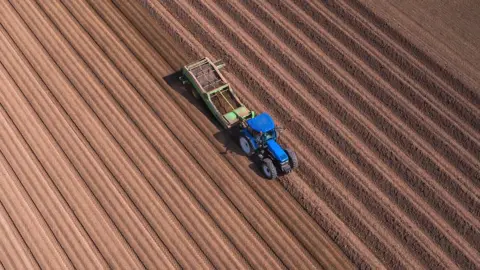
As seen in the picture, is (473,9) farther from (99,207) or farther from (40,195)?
(40,195)

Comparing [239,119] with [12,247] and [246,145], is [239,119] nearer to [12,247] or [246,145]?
[246,145]

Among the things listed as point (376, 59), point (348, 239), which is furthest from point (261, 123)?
point (376, 59)

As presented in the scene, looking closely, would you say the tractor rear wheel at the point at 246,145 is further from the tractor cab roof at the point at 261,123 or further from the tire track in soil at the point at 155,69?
the tractor cab roof at the point at 261,123

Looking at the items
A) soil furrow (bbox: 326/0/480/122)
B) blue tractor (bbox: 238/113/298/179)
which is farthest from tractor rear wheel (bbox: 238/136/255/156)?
soil furrow (bbox: 326/0/480/122)

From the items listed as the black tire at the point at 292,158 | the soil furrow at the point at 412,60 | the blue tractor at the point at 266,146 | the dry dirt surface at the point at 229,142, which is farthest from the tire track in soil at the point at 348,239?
the soil furrow at the point at 412,60

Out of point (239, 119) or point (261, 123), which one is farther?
point (239, 119)

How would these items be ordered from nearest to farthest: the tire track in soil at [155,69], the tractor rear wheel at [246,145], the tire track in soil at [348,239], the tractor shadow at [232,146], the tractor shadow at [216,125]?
the tire track in soil at [348,239]
the tire track in soil at [155,69]
the tractor rear wheel at [246,145]
the tractor shadow at [232,146]
the tractor shadow at [216,125]
